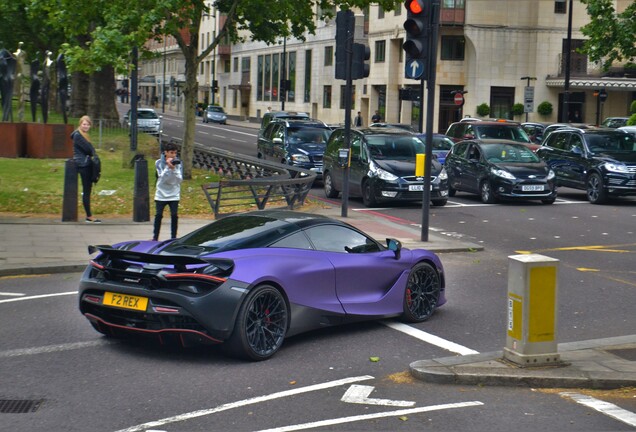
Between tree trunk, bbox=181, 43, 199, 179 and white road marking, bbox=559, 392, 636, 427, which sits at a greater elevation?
tree trunk, bbox=181, 43, 199, 179

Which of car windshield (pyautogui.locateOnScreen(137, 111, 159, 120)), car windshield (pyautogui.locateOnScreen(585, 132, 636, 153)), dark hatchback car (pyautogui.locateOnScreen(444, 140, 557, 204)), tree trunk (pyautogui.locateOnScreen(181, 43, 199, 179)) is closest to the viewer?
dark hatchback car (pyautogui.locateOnScreen(444, 140, 557, 204))

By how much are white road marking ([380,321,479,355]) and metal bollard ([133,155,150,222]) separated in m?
8.79

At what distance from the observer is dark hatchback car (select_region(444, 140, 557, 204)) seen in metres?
25.1

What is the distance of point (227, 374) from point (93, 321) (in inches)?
63.0

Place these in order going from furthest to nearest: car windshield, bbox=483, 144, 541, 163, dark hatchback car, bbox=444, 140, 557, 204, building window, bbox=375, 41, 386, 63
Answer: building window, bbox=375, 41, 386, 63, car windshield, bbox=483, 144, 541, 163, dark hatchback car, bbox=444, 140, 557, 204

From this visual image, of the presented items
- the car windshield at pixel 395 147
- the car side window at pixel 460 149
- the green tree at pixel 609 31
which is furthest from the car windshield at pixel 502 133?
the car windshield at pixel 395 147

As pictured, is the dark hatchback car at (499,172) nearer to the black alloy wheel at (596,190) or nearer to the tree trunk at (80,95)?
the black alloy wheel at (596,190)

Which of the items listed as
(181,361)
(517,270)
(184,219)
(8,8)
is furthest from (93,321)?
(8,8)

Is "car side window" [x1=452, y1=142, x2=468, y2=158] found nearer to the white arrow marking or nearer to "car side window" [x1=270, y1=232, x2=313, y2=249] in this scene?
"car side window" [x1=270, y1=232, x2=313, y2=249]

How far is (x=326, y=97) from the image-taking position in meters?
81.7

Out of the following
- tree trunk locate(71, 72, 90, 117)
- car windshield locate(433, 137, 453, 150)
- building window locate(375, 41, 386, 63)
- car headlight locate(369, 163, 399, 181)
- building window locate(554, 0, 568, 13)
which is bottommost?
car headlight locate(369, 163, 399, 181)

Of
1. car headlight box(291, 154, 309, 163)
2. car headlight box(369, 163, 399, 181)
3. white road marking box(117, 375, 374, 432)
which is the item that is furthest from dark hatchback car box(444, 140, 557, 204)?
white road marking box(117, 375, 374, 432)

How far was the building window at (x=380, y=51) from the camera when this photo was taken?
234 ft

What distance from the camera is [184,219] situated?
19.8 meters
